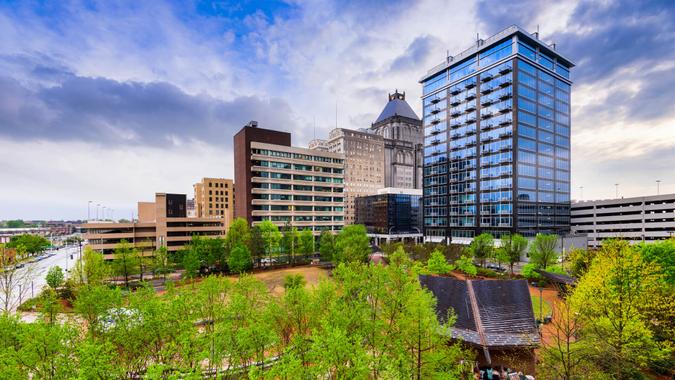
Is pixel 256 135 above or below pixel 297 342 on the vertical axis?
above

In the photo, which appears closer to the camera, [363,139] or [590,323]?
[590,323]

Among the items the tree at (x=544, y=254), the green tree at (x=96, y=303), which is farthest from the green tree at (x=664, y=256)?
the green tree at (x=96, y=303)

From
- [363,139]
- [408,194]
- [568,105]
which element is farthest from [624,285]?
[363,139]

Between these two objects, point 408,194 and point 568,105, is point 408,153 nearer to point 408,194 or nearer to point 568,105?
point 408,194

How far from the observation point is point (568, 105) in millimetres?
91625

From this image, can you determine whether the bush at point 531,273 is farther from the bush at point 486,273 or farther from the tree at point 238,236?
the tree at point 238,236

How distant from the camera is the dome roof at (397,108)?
182 m

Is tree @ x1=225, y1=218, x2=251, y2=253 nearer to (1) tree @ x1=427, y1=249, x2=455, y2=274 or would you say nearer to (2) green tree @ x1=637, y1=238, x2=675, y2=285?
(1) tree @ x1=427, y1=249, x2=455, y2=274

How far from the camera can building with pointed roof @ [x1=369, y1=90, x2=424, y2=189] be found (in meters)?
172

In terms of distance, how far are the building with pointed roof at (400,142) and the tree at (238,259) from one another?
12233 cm

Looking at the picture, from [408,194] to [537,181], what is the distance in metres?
53.1

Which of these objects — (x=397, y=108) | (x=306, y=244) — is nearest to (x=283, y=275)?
(x=306, y=244)

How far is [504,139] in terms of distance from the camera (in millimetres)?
81688

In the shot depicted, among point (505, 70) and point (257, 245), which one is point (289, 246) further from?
point (505, 70)
